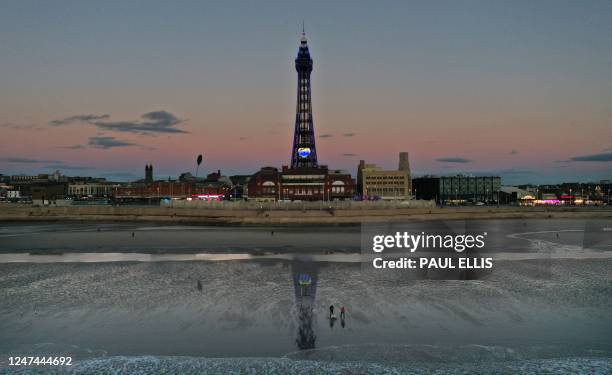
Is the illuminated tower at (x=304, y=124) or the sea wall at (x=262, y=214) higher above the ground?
the illuminated tower at (x=304, y=124)

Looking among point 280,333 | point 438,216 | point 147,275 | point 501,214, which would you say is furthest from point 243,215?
point 280,333

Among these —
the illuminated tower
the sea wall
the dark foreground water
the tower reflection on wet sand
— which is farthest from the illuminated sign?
the tower reflection on wet sand

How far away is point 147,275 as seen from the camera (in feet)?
108

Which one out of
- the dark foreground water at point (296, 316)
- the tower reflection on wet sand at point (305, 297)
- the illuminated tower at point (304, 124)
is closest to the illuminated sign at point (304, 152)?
the illuminated tower at point (304, 124)

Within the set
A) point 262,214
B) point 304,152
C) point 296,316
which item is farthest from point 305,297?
point 304,152

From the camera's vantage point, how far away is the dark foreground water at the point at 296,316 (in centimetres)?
1725

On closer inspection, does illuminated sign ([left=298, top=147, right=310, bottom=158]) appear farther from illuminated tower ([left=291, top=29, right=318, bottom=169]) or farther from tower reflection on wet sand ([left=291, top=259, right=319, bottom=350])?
tower reflection on wet sand ([left=291, top=259, right=319, bottom=350])

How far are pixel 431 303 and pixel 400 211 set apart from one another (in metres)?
71.3

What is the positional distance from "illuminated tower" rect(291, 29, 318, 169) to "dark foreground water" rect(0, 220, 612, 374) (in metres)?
147

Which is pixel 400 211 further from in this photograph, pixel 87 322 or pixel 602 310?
pixel 87 322

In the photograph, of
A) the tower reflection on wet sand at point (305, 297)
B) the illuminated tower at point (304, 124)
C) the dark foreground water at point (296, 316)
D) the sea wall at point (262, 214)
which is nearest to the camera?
the dark foreground water at point (296, 316)

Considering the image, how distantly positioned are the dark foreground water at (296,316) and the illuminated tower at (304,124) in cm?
14691

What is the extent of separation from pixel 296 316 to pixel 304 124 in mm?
166351

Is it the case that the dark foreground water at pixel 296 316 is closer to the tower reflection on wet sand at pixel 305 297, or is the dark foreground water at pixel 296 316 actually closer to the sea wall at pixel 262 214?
the tower reflection on wet sand at pixel 305 297
